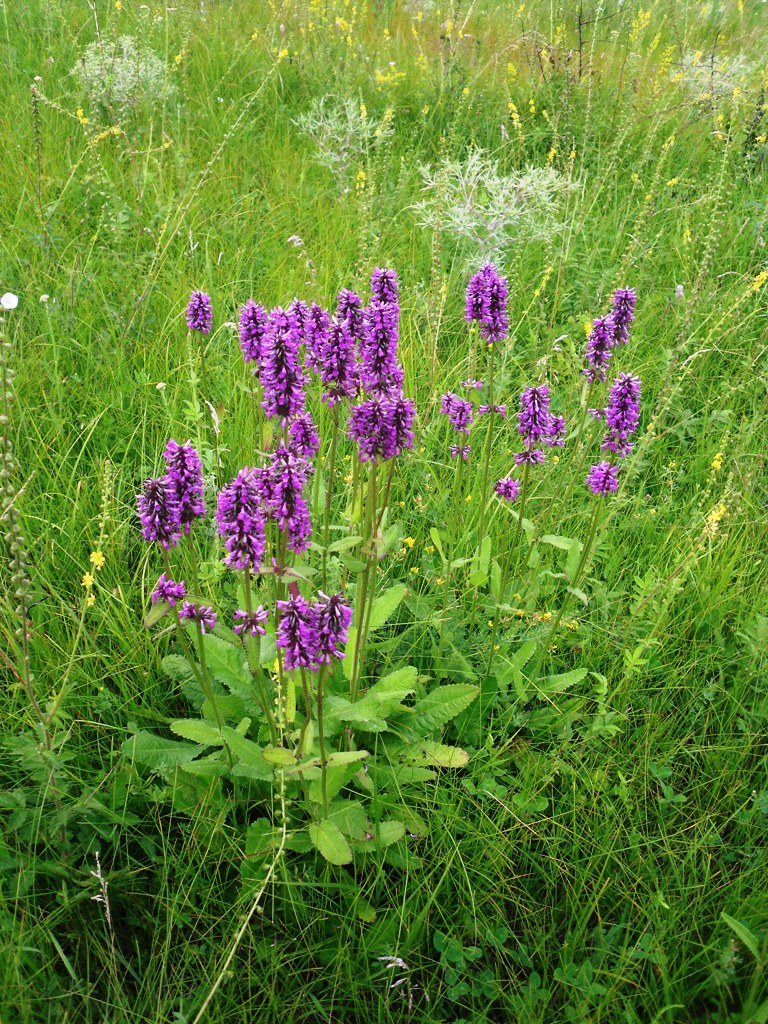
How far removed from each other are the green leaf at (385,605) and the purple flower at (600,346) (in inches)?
36.7

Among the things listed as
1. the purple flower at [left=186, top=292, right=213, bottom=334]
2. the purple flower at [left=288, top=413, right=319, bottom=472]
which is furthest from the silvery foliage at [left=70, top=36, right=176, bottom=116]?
the purple flower at [left=288, top=413, right=319, bottom=472]

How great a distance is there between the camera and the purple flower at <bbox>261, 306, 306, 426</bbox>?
1838 mm

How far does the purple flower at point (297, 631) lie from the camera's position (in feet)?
5.32

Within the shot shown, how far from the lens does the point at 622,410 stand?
229 centimetres

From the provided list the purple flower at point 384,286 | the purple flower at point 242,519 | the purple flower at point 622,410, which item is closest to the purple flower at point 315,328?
the purple flower at point 384,286

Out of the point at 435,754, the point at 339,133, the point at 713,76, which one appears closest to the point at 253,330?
the point at 435,754

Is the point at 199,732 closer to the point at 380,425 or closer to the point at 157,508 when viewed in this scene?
the point at 157,508

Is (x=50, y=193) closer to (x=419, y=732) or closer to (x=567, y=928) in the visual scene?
(x=419, y=732)

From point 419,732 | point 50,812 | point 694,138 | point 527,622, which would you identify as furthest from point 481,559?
point 694,138

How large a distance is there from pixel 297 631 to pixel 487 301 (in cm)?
129

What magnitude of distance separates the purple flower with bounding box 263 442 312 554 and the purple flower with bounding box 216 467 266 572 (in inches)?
1.6

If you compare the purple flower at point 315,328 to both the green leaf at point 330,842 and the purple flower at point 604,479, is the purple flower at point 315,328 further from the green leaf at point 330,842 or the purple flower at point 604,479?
Result: the green leaf at point 330,842

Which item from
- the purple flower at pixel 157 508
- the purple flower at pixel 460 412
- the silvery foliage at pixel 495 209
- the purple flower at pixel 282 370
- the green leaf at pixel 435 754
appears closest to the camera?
the purple flower at pixel 157 508

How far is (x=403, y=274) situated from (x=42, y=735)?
332 cm
